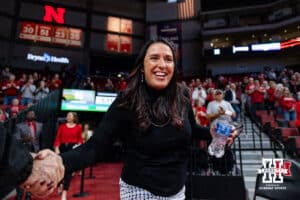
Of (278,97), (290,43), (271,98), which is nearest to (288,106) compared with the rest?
(278,97)

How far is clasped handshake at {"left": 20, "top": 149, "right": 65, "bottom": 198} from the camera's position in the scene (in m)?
1.03

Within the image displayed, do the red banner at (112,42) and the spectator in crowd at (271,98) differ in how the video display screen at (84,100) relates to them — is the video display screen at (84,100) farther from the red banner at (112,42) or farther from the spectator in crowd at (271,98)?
the red banner at (112,42)

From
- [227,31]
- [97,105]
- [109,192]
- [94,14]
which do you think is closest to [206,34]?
[227,31]

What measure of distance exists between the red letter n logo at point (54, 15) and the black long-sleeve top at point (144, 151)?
2211cm

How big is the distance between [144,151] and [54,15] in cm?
2266

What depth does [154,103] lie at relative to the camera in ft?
4.91

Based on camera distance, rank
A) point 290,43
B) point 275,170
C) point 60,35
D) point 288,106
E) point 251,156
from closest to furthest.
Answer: point 275,170 < point 251,156 < point 288,106 < point 60,35 < point 290,43

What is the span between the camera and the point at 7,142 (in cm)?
92

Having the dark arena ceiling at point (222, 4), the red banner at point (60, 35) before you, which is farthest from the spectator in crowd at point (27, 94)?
the dark arena ceiling at point (222, 4)

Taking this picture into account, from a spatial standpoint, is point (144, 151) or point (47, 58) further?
point (47, 58)

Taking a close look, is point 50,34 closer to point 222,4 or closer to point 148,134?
point 222,4

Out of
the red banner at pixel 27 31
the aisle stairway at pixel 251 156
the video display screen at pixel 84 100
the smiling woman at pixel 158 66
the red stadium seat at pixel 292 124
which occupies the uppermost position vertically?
the red banner at pixel 27 31

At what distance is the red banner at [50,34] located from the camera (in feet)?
66.7

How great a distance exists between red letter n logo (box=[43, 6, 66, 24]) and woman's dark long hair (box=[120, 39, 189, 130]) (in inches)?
864
